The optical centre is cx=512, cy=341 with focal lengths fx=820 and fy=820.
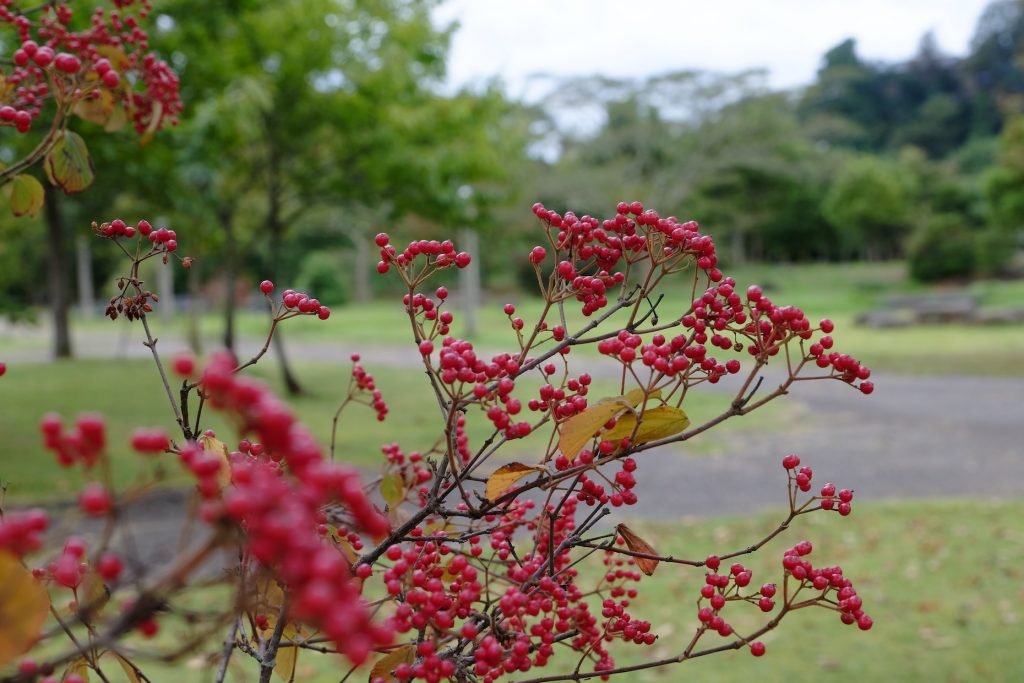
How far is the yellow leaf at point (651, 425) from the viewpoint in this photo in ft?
3.00

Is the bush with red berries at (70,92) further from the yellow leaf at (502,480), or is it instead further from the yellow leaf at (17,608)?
the yellow leaf at (17,608)

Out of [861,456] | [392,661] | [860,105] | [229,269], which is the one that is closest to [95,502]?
[392,661]

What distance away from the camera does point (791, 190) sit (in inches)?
1398

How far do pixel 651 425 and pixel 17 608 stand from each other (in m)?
0.63

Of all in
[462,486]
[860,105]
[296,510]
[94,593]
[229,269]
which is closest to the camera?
[296,510]

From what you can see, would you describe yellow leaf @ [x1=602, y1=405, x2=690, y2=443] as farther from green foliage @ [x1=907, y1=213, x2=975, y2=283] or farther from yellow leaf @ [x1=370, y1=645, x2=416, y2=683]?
green foliage @ [x1=907, y1=213, x2=975, y2=283]

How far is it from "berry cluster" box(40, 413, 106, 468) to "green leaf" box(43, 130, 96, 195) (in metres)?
0.87

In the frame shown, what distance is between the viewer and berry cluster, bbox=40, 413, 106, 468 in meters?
0.47

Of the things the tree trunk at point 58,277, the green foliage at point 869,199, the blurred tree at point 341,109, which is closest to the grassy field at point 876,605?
the blurred tree at point 341,109

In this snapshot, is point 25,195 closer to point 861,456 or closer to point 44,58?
point 44,58

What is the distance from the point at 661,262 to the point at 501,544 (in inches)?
18.7

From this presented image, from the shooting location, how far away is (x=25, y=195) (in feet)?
3.91

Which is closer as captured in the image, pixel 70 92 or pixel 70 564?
pixel 70 564

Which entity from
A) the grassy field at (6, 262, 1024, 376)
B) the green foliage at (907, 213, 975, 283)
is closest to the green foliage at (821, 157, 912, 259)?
the grassy field at (6, 262, 1024, 376)
